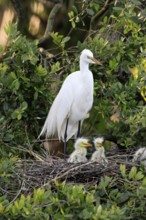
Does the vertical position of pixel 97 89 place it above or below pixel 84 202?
above

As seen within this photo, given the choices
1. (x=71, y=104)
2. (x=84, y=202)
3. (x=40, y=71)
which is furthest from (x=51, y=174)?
(x=71, y=104)

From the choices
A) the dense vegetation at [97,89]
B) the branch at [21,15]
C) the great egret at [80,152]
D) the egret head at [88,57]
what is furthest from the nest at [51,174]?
the branch at [21,15]

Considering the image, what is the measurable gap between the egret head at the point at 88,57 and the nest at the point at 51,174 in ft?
2.67

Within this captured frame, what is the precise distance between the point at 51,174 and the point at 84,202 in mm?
924

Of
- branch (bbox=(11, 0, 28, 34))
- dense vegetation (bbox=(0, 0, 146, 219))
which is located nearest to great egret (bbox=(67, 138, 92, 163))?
dense vegetation (bbox=(0, 0, 146, 219))

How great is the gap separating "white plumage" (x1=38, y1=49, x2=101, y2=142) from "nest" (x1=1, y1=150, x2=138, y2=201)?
0.88 m

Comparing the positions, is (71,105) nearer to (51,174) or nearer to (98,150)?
(98,150)

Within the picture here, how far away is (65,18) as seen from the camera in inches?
382

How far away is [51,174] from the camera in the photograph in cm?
600

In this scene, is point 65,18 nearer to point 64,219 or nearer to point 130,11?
point 130,11

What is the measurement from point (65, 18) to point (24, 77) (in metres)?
3.35

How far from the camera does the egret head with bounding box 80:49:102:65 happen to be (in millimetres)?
6664

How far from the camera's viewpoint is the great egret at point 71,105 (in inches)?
279

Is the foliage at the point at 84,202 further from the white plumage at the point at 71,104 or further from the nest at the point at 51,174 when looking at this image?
the white plumage at the point at 71,104
